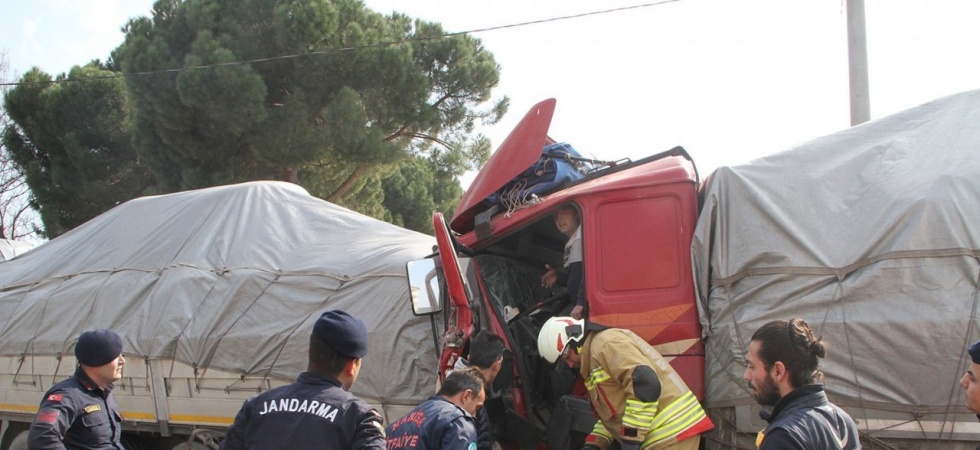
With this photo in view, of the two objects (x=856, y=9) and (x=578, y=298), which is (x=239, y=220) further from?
(x=856, y=9)

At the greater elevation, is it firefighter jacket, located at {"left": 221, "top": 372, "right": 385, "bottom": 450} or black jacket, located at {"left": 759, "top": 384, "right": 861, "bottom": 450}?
firefighter jacket, located at {"left": 221, "top": 372, "right": 385, "bottom": 450}

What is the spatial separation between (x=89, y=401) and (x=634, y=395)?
2.89 meters

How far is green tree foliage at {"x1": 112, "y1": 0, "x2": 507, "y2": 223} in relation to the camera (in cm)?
1700

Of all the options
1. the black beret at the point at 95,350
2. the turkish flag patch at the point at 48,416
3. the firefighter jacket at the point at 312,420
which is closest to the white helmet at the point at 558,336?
the firefighter jacket at the point at 312,420

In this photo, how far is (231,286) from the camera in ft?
23.0

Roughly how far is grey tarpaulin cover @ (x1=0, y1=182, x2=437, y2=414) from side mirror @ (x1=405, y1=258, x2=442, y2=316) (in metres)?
0.47

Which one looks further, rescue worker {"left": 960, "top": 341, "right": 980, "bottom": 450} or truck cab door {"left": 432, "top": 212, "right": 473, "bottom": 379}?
truck cab door {"left": 432, "top": 212, "right": 473, "bottom": 379}

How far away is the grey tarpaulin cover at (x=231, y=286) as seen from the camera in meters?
6.30

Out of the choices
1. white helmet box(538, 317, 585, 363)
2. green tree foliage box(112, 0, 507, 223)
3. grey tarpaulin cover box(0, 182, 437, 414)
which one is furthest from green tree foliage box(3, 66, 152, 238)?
white helmet box(538, 317, 585, 363)

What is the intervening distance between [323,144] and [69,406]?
13410 millimetres

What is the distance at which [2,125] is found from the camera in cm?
2641

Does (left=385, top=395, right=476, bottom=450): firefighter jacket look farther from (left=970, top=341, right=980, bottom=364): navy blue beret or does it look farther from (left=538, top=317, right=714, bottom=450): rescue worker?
(left=970, top=341, right=980, bottom=364): navy blue beret

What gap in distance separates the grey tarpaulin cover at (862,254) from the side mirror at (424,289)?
192cm

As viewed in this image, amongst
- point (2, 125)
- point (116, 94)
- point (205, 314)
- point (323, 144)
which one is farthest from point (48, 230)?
point (205, 314)
